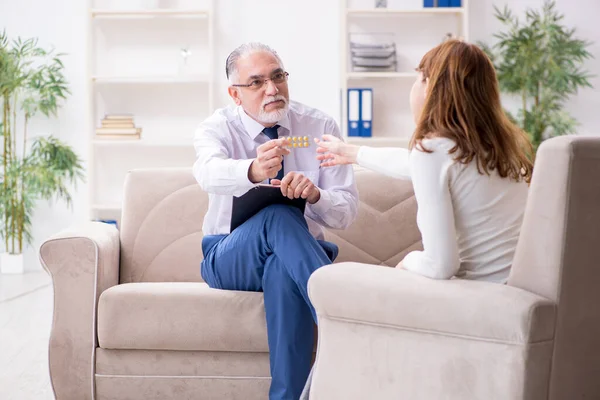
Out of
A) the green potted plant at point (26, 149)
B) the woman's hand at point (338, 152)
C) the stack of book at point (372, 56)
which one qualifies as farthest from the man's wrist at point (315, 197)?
the green potted plant at point (26, 149)

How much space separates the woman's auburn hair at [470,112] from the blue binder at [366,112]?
3340 millimetres

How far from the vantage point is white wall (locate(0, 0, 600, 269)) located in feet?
17.7

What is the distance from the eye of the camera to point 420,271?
161 centimetres

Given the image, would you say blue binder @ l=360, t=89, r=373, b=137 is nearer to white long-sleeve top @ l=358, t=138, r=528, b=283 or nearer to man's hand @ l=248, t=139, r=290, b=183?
man's hand @ l=248, t=139, r=290, b=183

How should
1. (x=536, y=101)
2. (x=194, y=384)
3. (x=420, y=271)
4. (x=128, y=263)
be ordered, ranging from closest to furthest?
(x=420, y=271)
(x=194, y=384)
(x=128, y=263)
(x=536, y=101)

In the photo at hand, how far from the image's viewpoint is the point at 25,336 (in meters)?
3.54

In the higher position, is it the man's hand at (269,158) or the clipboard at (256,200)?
the man's hand at (269,158)

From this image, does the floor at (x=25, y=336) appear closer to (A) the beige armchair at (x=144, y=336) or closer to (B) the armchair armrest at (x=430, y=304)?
(A) the beige armchair at (x=144, y=336)

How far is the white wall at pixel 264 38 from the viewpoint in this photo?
17.7 ft

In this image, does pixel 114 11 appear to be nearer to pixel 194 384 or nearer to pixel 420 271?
pixel 194 384

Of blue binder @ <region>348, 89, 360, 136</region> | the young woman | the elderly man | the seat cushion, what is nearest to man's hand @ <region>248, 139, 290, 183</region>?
the elderly man

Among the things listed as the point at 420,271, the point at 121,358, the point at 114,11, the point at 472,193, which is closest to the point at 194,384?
the point at 121,358

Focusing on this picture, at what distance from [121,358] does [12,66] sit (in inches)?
138

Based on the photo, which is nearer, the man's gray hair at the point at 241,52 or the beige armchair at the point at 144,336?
the beige armchair at the point at 144,336
